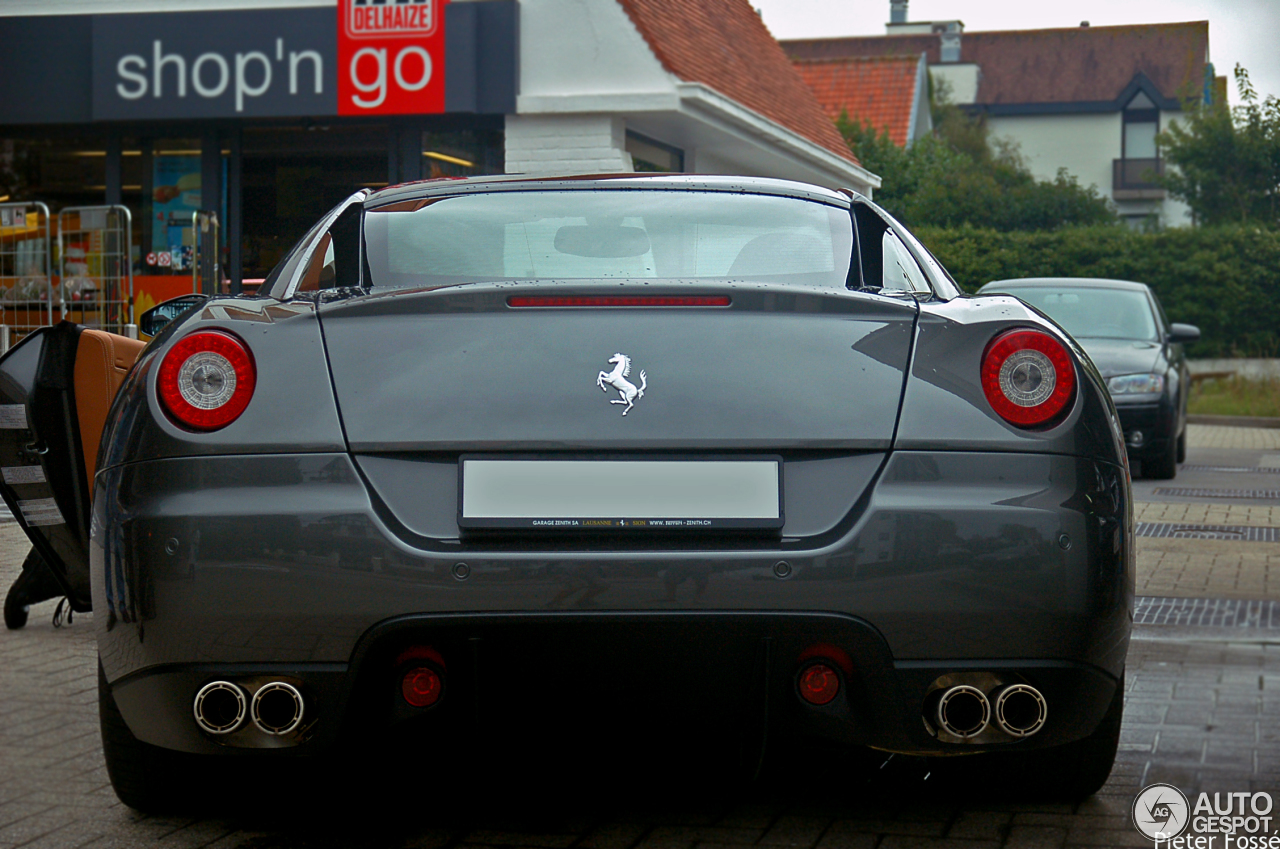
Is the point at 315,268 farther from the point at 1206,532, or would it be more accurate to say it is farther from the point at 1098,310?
the point at 1098,310

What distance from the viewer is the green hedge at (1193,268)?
28.0 metres

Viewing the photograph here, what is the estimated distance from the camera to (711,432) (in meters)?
2.67

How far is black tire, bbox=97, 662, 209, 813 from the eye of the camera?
3129mm

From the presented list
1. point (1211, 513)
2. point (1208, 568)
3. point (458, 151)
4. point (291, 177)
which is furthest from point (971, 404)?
point (291, 177)

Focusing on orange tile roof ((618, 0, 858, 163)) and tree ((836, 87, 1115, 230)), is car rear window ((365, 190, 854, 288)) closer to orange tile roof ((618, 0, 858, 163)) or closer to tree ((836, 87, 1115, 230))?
orange tile roof ((618, 0, 858, 163))

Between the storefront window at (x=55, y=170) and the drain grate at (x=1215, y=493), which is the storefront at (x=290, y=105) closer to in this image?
the storefront window at (x=55, y=170)

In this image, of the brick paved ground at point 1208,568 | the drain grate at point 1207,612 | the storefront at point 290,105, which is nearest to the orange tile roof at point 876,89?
the storefront at point 290,105

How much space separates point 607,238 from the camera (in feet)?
11.3

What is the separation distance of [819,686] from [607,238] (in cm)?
118

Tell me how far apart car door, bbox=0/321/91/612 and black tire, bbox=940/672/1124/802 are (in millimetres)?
2525

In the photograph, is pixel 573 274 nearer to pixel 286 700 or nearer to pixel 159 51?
pixel 286 700

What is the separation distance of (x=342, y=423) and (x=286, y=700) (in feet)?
1.57

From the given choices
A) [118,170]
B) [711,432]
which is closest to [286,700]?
[711,432]

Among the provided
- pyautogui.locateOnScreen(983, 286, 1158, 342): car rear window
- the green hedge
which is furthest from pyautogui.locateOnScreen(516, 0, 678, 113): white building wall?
the green hedge
